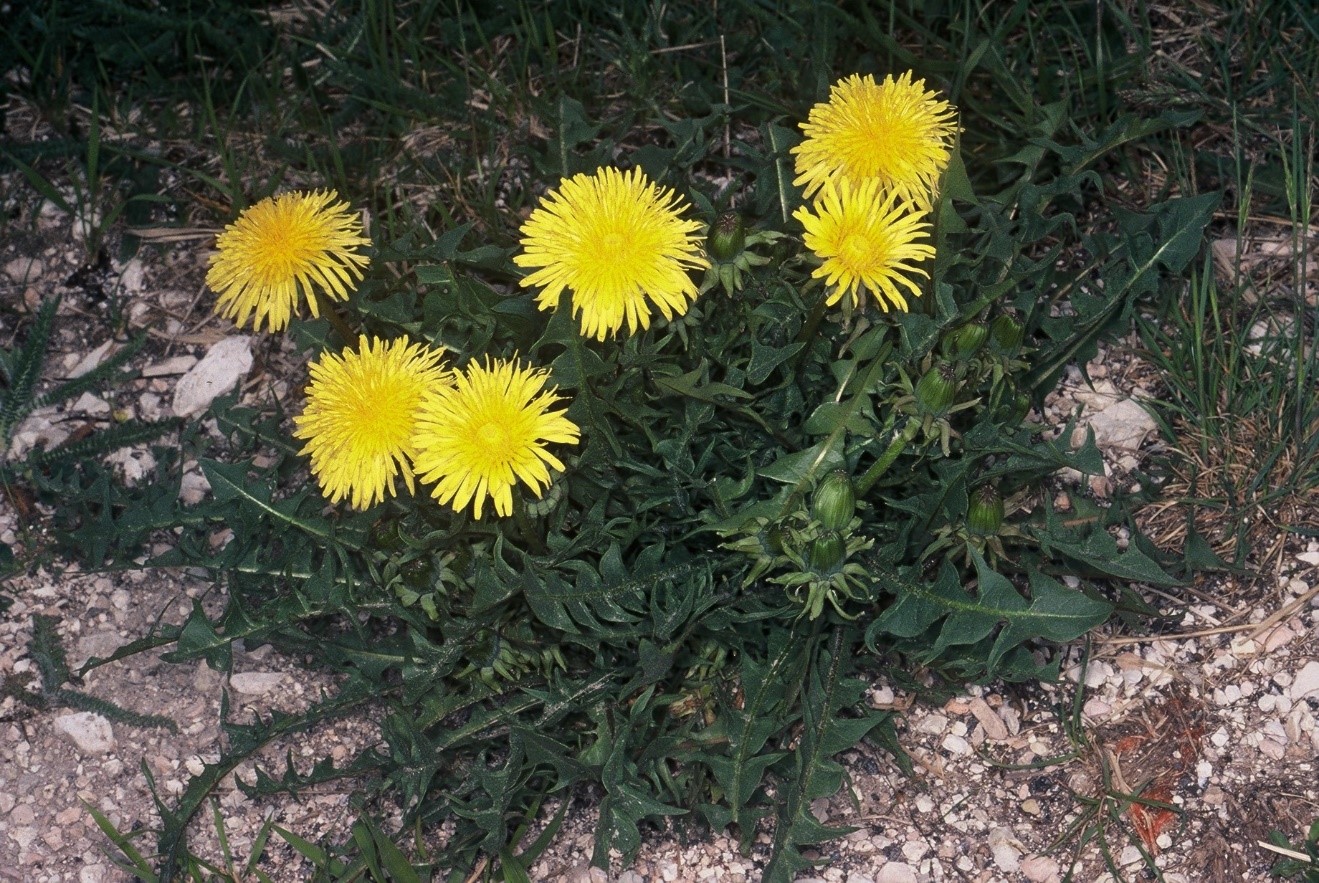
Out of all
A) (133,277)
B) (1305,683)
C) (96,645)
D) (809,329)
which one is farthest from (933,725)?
(133,277)

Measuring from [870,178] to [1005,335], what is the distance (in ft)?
1.31

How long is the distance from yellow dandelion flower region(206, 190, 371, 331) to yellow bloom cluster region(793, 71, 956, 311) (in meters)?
0.93

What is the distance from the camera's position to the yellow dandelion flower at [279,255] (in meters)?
2.47

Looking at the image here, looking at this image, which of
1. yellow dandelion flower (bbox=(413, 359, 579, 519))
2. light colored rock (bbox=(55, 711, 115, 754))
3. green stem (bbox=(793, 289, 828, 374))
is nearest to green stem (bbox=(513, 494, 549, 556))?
yellow dandelion flower (bbox=(413, 359, 579, 519))

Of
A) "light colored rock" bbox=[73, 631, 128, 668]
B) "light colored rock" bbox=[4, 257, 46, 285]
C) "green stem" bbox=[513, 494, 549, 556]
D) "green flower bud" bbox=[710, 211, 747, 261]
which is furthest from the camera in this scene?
"light colored rock" bbox=[4, 257, 46, 285]

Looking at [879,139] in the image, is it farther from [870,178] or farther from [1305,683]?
[1305,683]

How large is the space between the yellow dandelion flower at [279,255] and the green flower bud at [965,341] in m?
1.17

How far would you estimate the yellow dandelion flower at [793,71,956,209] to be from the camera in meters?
2.41

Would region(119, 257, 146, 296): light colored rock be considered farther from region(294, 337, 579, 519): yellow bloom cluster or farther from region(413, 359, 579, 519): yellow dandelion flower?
region(413, 359, 579, 519): yellow dandelion flower

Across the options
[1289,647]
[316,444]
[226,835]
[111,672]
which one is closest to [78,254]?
[111,672]

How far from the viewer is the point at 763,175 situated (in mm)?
2840

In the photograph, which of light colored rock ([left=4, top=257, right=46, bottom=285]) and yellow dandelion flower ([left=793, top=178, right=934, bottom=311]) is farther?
light colored rock ([left=4, top=257, right=46, bottom=285])

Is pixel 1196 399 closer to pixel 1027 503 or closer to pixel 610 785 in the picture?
pixel 1027 503

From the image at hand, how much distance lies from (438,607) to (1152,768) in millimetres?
1460
